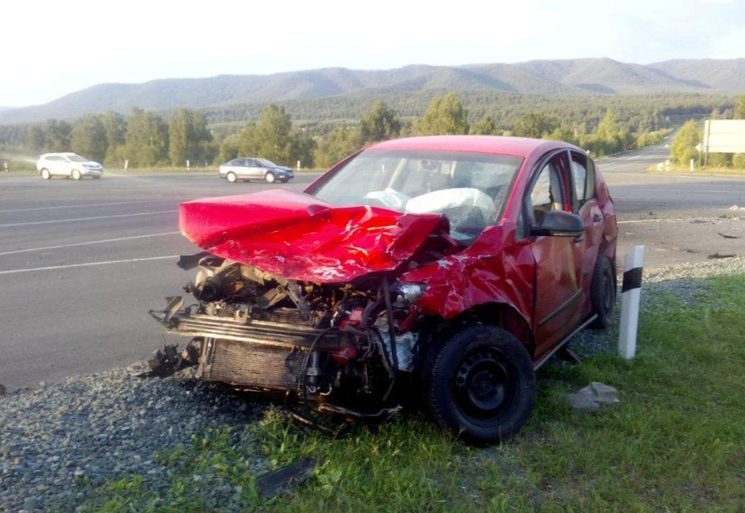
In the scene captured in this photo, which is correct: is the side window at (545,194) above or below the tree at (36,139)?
above

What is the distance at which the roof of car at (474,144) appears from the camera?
17.7 ft

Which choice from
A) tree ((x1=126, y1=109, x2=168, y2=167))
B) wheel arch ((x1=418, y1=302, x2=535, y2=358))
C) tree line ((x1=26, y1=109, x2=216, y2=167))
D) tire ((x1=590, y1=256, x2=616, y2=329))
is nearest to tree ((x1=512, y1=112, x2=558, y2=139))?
tree line ((x1=26, y1=109, x2=216, y2=167))

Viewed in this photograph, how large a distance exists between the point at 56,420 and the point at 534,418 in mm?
2836

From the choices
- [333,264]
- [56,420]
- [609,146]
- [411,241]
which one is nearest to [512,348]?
[411,241]

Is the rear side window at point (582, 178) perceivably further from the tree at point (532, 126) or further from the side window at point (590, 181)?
the tree at point (532, 126)

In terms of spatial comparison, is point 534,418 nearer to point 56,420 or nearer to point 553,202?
point 553,202

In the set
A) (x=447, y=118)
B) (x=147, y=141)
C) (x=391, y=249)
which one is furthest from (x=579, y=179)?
(x=147, y=141)

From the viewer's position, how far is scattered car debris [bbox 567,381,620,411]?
15.9ft

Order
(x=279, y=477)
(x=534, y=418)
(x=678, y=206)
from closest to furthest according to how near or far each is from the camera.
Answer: (x=279, y=477) < (x=534, y=418) < (x=678, y=206)

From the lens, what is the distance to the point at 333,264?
4.02 meters

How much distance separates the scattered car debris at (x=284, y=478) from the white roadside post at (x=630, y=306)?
3.20 metres

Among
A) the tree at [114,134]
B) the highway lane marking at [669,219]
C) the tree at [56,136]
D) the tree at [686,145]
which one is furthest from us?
the tree at [56,136]

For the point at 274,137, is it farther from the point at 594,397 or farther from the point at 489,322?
the point at 489,322

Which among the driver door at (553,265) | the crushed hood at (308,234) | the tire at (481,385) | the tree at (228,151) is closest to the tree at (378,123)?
the tree at (228,151)
